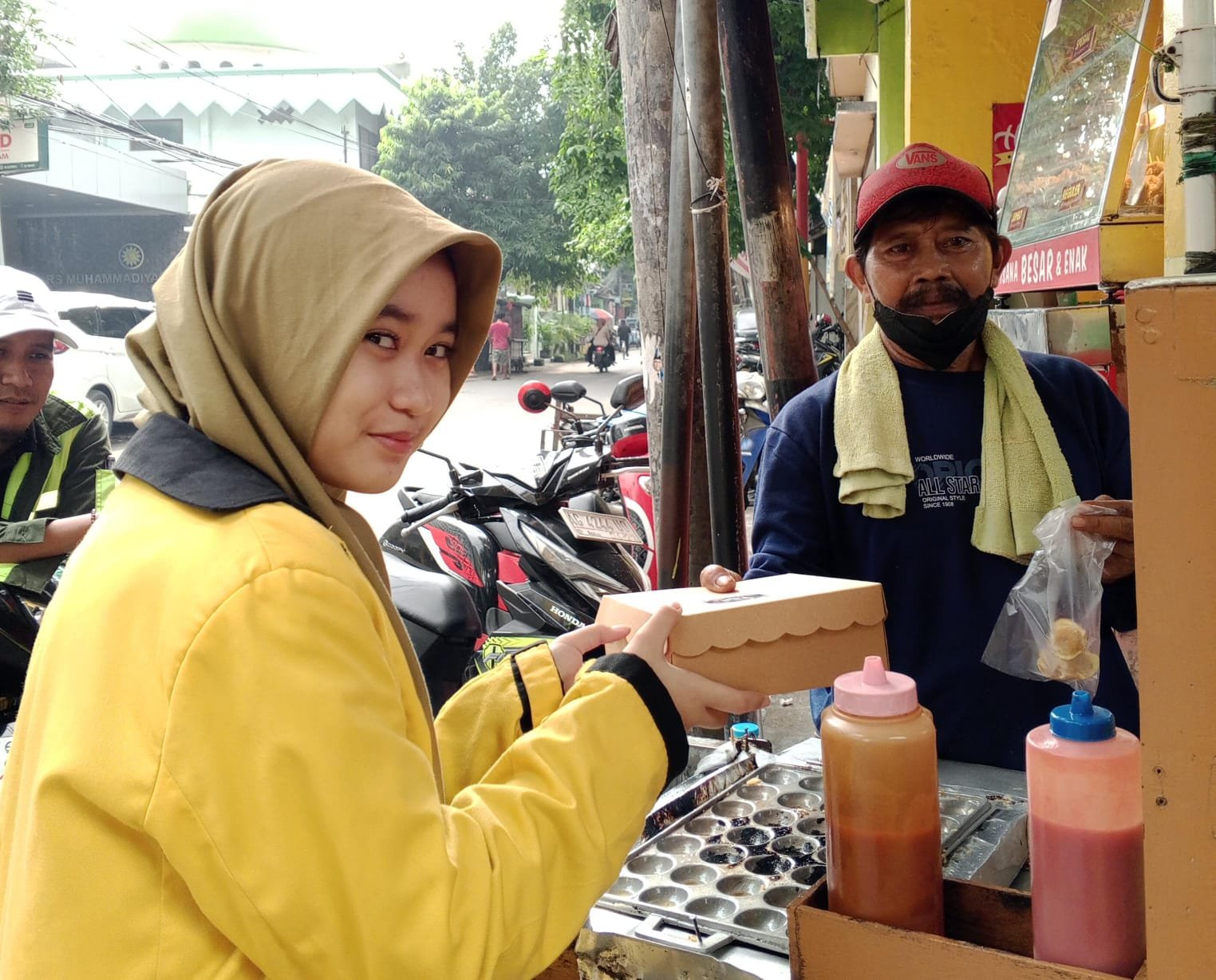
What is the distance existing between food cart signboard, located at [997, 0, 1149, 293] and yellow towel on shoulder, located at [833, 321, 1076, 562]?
1.52 feet

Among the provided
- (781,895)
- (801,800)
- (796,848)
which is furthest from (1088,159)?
(781,895)

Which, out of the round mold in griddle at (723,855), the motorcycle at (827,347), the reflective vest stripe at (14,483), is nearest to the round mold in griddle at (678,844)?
the round mold in griddle at (723,855)

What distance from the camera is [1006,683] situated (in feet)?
6.53

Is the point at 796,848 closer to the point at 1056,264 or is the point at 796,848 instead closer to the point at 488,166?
the point at 1056,264

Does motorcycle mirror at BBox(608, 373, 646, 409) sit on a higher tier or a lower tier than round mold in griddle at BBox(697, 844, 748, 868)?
higher

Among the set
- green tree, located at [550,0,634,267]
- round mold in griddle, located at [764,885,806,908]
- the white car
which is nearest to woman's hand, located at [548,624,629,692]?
round mold in griddle, located at [764,885,806,908]

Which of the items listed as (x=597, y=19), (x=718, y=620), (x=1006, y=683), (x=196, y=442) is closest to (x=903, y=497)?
(x=1006, y=683)

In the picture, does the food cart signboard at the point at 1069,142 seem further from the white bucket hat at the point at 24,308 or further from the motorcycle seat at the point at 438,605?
the white bucket hat at the point at 24,308

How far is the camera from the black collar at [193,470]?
0.99m

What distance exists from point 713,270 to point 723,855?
184 cm

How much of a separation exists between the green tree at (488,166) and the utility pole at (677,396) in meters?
27.0

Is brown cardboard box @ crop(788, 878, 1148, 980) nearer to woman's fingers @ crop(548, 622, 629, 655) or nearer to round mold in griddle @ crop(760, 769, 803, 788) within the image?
woman's fingers @ crop(548, 622, 629, 655)

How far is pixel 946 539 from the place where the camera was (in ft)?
6.75

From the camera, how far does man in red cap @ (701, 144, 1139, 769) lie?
2000 millimetres
